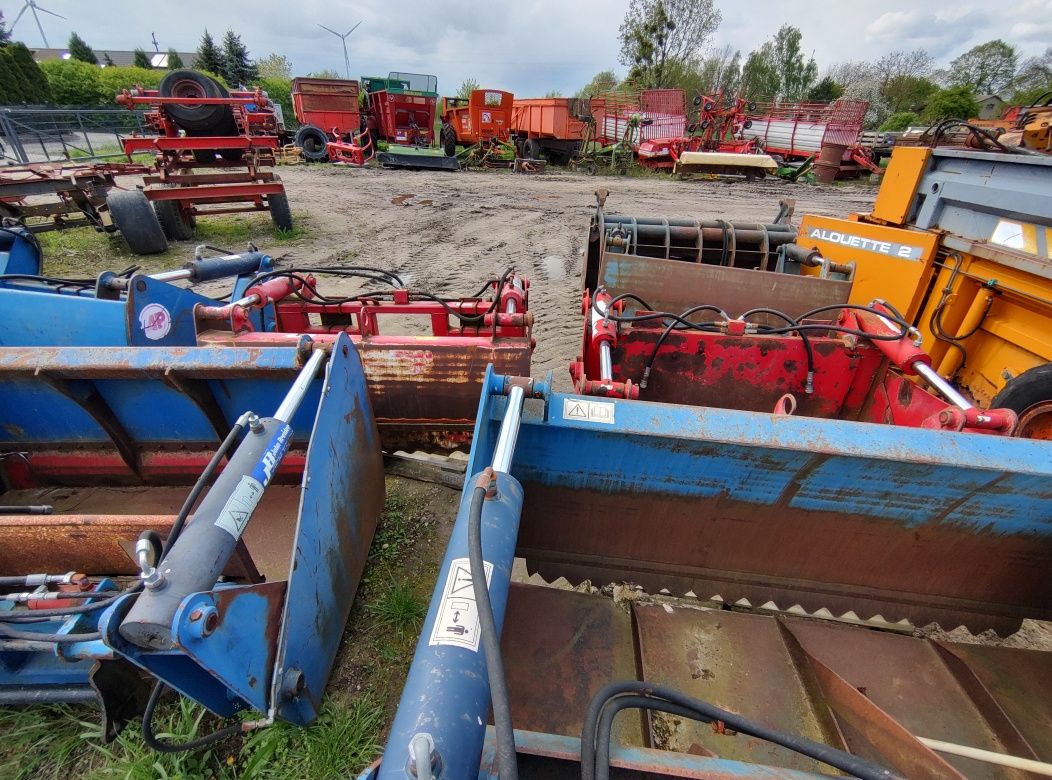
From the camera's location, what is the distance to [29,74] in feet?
85.0

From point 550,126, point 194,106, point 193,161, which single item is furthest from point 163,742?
point 550,126

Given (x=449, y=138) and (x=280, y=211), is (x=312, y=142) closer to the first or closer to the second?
(x=449, y=138)

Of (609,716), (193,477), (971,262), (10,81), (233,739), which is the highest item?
(10,81)

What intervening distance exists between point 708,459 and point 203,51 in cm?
5182

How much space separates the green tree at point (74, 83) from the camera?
28.1m

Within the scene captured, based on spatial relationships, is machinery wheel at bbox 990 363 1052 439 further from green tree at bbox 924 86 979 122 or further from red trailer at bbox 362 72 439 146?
green tree at bbox 924 86 979 122

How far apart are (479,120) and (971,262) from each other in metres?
17.7

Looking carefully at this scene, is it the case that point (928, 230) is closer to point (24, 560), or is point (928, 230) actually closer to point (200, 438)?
point (200, 438)

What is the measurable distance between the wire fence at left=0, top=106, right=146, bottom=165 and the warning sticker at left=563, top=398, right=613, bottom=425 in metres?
16.8

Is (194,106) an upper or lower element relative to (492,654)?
upper

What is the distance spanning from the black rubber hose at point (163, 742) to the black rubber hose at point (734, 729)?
1424mm

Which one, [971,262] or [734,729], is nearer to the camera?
[734,729]

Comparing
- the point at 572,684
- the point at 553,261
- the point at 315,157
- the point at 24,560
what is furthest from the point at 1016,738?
the point at 315,157

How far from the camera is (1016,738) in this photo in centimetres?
156
